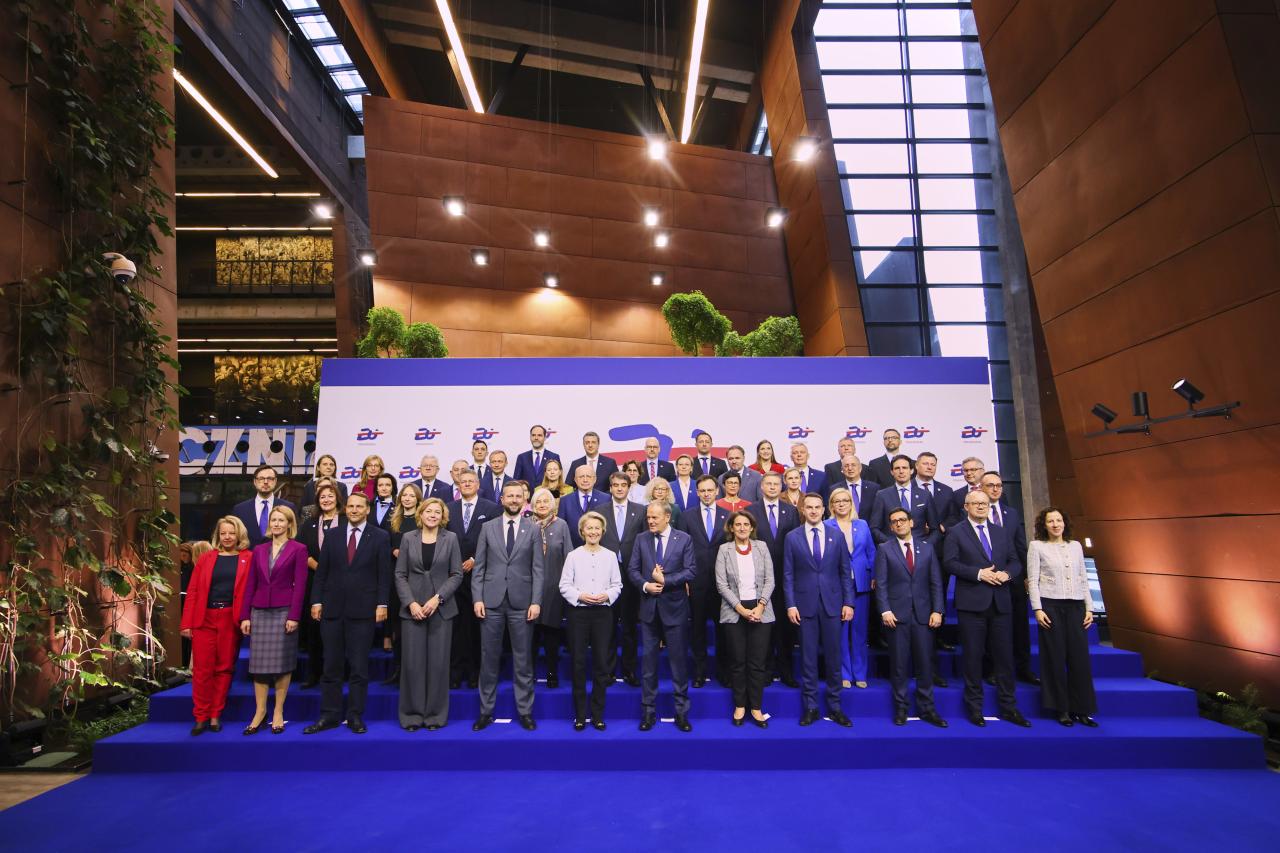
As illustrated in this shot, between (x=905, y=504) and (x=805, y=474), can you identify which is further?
(x=805, y=474)

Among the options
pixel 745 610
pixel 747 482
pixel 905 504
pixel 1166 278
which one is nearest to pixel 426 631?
pixel 745 610

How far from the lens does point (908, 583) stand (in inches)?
174

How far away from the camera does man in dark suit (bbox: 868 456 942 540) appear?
196 inches

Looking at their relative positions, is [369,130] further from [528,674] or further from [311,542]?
[528,674]

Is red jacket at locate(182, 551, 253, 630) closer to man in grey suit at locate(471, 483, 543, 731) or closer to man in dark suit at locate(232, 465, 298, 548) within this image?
man in dark suit at locate(232, 465, 298, 548)

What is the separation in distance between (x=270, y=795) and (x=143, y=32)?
18.9 feet

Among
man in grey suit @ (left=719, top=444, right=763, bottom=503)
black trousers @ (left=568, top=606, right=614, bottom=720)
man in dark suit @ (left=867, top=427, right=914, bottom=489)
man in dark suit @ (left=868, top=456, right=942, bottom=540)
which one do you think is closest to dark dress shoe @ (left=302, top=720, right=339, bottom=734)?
black trousers @ (left=568, top=606, right=614, bottom=720)

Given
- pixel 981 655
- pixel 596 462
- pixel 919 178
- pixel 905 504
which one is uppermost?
pixel 919 178

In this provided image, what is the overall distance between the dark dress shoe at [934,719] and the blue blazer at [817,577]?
808 mm

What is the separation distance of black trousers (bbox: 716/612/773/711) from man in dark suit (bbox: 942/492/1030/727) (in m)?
1.30

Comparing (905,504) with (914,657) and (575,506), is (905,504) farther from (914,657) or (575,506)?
(575,506)

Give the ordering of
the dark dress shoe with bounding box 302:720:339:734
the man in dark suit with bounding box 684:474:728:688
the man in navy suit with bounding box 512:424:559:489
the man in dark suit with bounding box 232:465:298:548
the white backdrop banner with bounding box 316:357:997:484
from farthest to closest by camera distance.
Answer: the white backdrop banner with bounding box 316:357:997:484 → the man in navy suit with bounding box 512:424:559:489 → the man in dark suit with bounding box 232:465:298:548 → the man in dark suit with bounding box 684:474:728:688 → the dark dress shoe with bounding box 302:720:339:734

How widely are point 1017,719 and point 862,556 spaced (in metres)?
1.33

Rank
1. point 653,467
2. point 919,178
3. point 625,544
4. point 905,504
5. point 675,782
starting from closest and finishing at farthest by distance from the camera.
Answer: point 675,782 < point 625,544 < point 905,504 < point 653,467 < point 919,178
